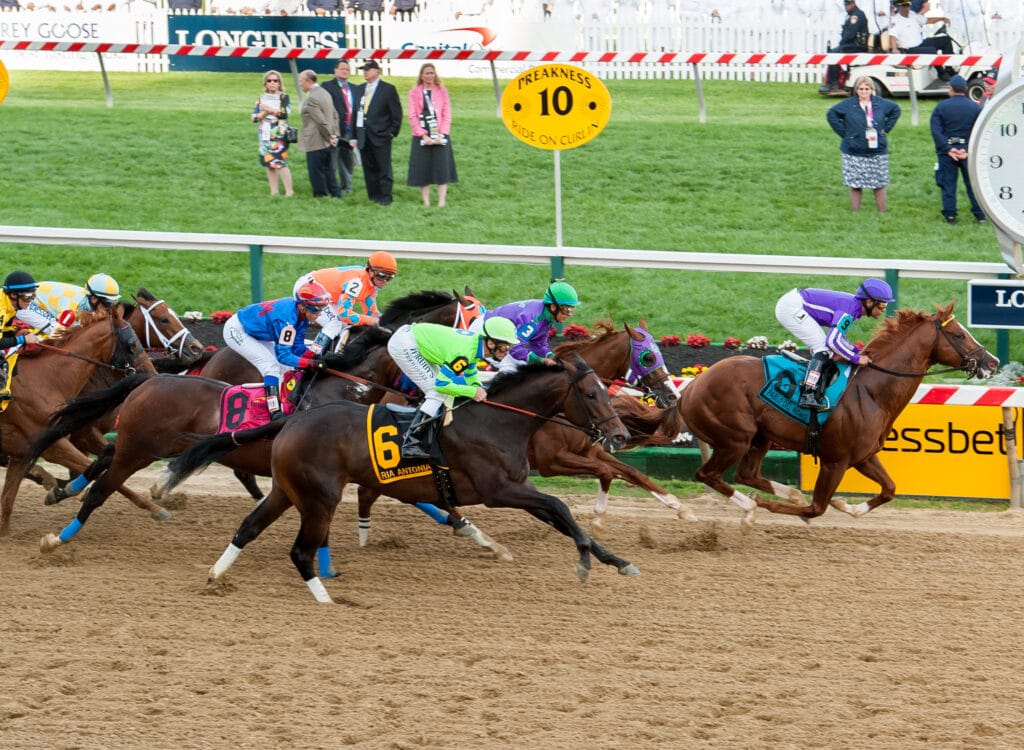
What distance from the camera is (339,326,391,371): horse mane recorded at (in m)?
9.70

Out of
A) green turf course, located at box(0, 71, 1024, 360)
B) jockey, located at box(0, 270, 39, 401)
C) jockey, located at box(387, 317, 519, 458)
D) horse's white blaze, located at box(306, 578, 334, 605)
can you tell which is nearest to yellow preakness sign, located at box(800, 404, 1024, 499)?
green turf course, located at box(0, 71, 1024, 360)

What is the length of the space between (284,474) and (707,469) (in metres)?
3.32

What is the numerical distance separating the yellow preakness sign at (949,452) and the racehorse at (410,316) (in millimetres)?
3232

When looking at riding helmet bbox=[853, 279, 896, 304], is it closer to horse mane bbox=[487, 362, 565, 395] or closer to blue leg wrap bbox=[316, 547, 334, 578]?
horse mane bbox=[487, 362, 565, 395]

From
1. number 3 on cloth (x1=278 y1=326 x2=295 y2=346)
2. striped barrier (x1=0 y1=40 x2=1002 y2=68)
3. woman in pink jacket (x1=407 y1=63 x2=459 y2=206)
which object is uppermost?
striped barrier (x1=0 y1=40 x2=1002 y2=68)

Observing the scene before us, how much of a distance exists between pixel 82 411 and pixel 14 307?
1174 millimetres

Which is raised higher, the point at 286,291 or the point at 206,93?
the point at 206,93

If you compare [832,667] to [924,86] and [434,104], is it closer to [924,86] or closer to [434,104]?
[434,104]

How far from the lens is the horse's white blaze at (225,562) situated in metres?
8.73

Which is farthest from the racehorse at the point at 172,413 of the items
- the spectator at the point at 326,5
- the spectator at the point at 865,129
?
the spectator at the point at 326,5

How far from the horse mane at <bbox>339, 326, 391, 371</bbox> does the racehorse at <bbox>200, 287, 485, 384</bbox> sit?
0.50 meters

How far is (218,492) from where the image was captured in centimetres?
1142

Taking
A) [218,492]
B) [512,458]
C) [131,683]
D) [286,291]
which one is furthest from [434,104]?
[131,683]

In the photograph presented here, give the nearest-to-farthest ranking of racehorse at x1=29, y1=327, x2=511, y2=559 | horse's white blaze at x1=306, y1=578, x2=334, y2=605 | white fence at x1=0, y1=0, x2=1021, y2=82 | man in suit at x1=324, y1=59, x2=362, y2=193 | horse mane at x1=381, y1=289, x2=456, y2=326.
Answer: horse's white blaze at x1=306, y1=578, x2=334, y2=605 < racehorse at x1=29, y1=327, x2=511, y2=559 < horse mane at x1=381, y1=289, x2=456, y2=326 < man in suit at x1=324, y1=59, x2=362, y2=193 < white fence at x1=0, y1=0, x2=1021, y2=82
